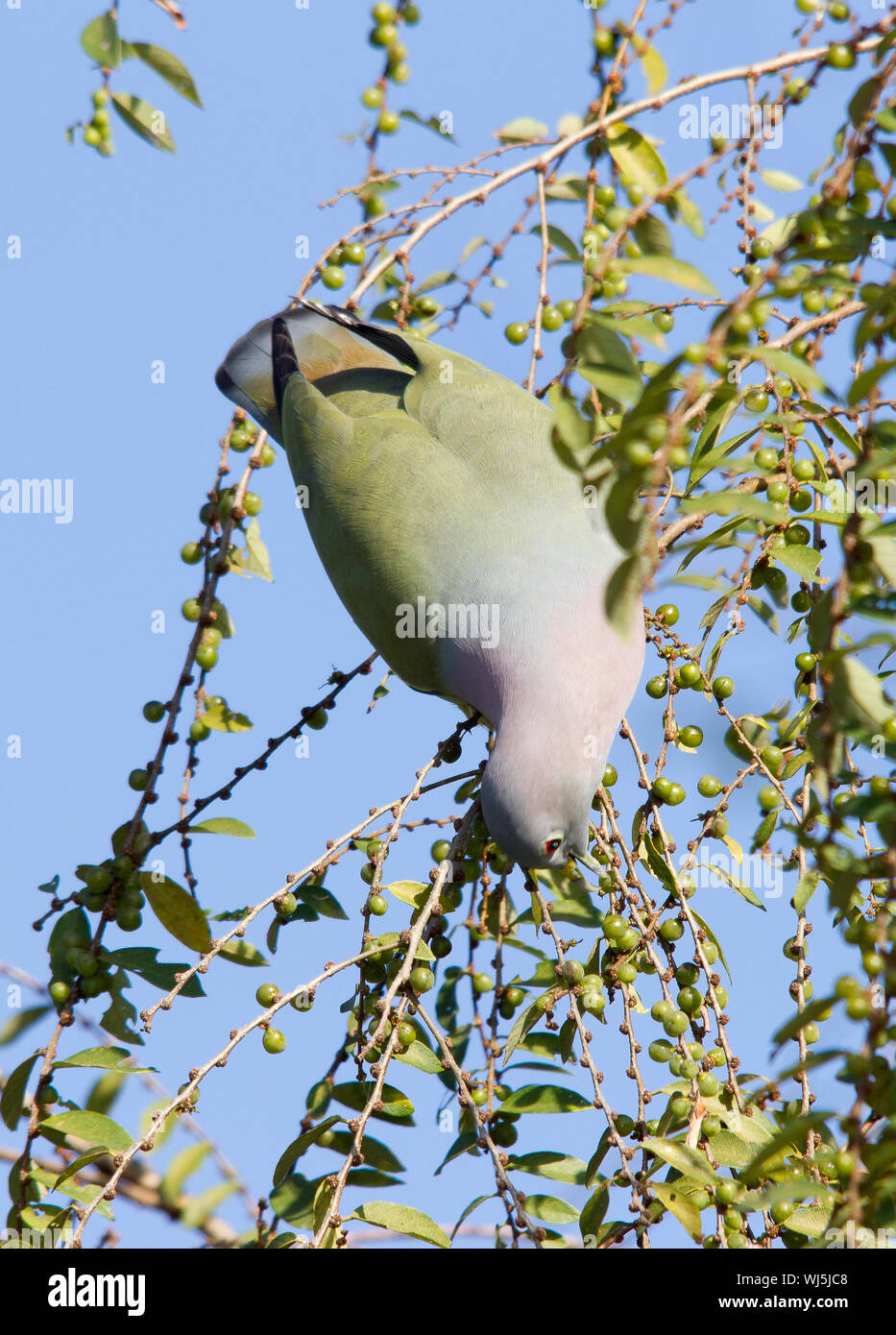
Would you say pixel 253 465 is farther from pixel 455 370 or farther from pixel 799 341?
pixel 799 341

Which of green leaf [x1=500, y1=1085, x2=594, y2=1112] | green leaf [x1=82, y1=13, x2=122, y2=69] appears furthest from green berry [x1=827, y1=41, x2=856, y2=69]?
green leaf [x1=500, y1=1085, x2=594, y2=1112]

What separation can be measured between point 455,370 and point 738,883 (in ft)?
4.93

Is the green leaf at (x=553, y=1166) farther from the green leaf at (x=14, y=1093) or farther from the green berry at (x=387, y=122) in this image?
the green berry at (x=387, y=122)

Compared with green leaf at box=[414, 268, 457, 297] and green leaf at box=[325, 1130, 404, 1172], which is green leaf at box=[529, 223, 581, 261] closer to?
green leaf at box=[414, 268, 457, 297]

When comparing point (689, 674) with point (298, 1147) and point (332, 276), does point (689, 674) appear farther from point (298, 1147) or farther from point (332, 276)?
point (332, 276)

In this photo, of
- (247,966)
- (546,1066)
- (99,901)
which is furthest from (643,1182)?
(99,901)

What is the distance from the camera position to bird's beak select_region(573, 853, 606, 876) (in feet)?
8.27

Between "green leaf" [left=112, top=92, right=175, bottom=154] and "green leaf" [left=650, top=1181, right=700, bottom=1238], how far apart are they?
8.24 ft

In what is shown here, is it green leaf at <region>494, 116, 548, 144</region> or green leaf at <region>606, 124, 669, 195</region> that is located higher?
green leaf at <region>494, 116, 548, 144</region>

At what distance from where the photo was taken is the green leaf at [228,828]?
271 cm

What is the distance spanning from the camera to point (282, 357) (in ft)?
11.9

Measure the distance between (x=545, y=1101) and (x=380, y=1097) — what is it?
38cm

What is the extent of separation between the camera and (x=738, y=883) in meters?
2.52

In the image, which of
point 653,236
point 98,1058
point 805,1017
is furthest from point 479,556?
point 805,1017
